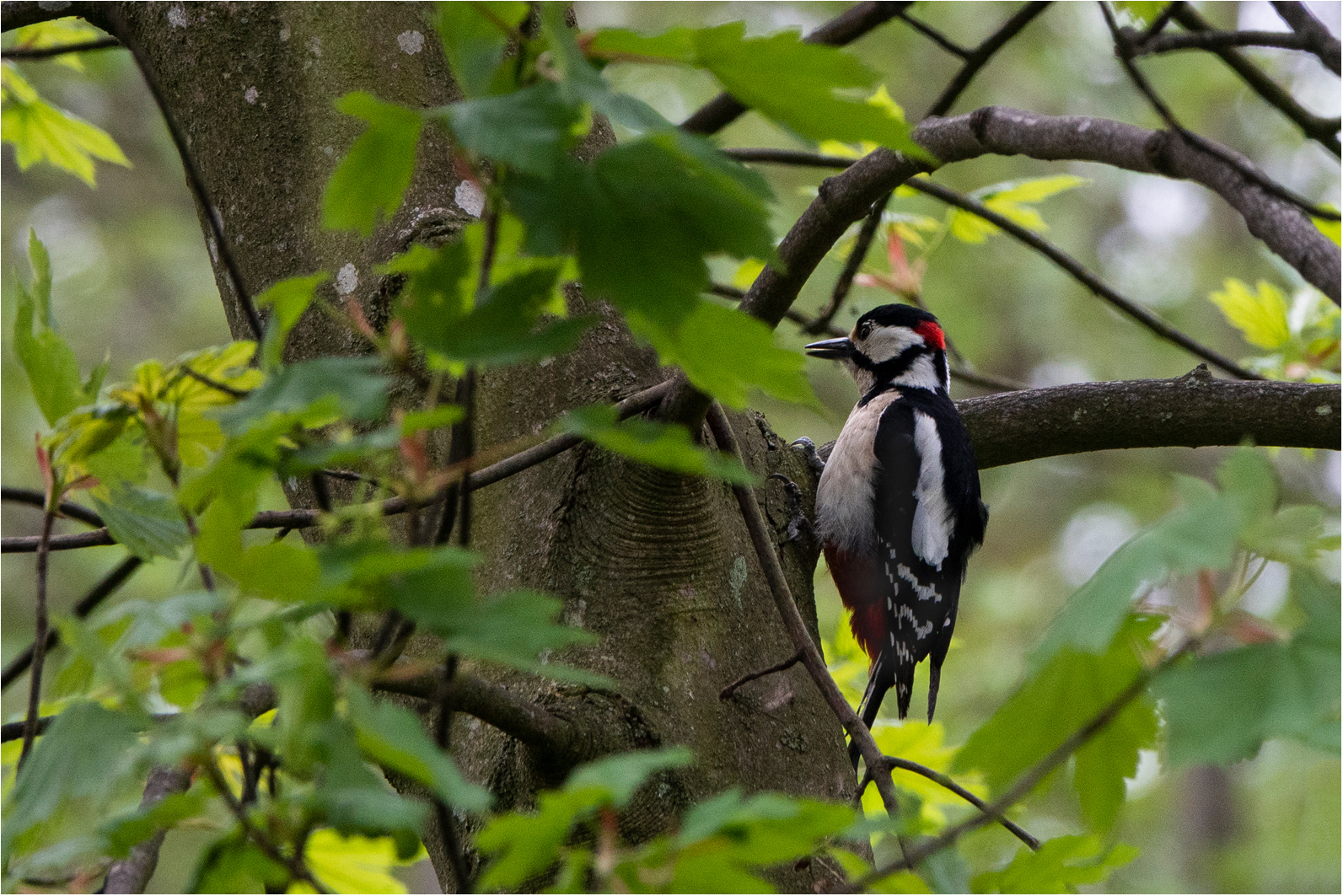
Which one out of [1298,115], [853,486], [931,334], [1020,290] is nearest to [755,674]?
[1298,115]

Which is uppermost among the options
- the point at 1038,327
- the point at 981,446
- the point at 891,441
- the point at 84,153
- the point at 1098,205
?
the point at 84,153

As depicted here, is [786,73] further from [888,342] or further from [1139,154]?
[888,342]

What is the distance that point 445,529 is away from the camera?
871 millimetres

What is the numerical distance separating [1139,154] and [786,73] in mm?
981

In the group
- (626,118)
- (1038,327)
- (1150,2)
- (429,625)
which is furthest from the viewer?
(1038,327)

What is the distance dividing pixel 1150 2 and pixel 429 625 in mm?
2071

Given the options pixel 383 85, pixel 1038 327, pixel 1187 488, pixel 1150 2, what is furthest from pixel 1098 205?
pixel 1187 488

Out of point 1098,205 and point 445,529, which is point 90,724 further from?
point 1098,205

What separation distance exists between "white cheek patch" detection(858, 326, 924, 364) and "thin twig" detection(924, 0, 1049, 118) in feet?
4.71

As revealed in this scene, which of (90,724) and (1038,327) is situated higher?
(90,724)

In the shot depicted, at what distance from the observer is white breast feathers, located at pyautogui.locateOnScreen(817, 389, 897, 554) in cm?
325

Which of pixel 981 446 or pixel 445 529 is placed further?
pixel 981 446

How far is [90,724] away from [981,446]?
1929 mm

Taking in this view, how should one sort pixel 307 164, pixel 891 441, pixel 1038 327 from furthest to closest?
pixel 1038 327
pixel 891 441
pixel 307 164
